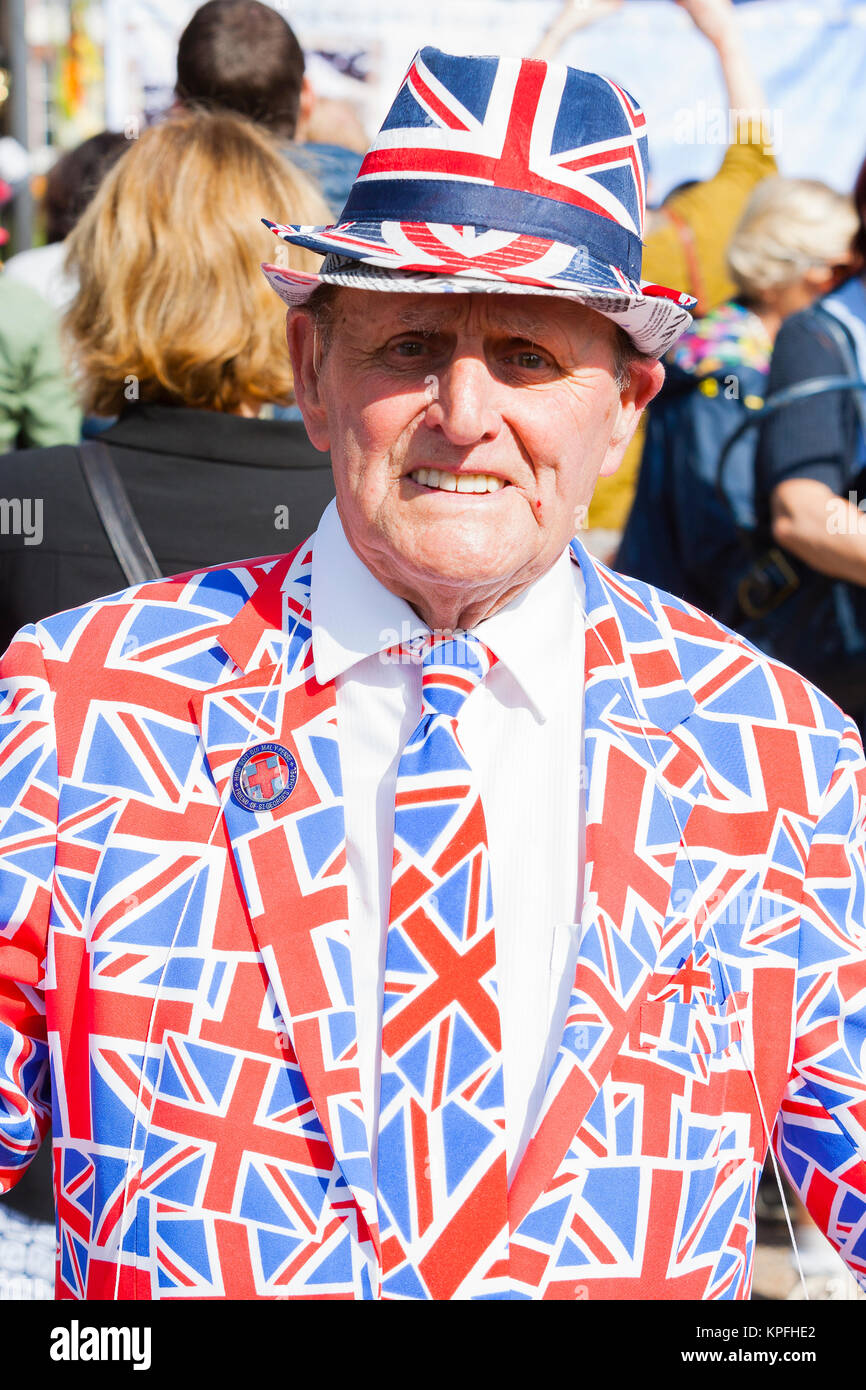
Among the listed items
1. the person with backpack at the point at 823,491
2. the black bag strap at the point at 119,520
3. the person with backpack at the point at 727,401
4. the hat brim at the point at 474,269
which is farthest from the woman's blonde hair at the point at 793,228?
the hat brim at the point at 474,269

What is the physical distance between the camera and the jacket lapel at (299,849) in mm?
1514

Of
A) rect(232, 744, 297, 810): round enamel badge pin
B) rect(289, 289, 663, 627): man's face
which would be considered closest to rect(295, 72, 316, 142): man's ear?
rect(289, 289, 663, 627): man's face

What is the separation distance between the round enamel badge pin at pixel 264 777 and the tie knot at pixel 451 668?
17 cm

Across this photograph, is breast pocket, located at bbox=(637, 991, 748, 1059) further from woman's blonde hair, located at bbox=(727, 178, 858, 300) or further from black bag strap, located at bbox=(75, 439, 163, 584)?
woman's blonde hair, located at bbox=(727, 178, 858, 300)

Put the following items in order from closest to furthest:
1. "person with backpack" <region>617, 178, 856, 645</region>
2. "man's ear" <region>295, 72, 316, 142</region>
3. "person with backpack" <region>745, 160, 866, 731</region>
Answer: "man's ear" <region>295, 72, 316, 142</region> < "person with backpack" <region>745, 160, 866, 731</region> < "person with backpack" <region>617, 178, 856, 645</region>

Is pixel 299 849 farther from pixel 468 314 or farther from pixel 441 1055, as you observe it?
pixel 468 314

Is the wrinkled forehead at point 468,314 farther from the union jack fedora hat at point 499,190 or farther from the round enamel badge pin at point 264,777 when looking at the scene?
the round enamel badge pin at point 264,777

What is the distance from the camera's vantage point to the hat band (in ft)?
5.24

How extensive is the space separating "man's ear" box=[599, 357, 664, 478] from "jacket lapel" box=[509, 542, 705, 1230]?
0.18 metres

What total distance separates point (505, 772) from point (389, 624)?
220 millimetres

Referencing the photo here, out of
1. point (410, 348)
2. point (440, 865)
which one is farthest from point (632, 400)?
point (440, 865)

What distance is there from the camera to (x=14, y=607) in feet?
7.91

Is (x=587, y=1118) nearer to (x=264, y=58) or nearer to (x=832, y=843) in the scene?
(x=832, y=843)
